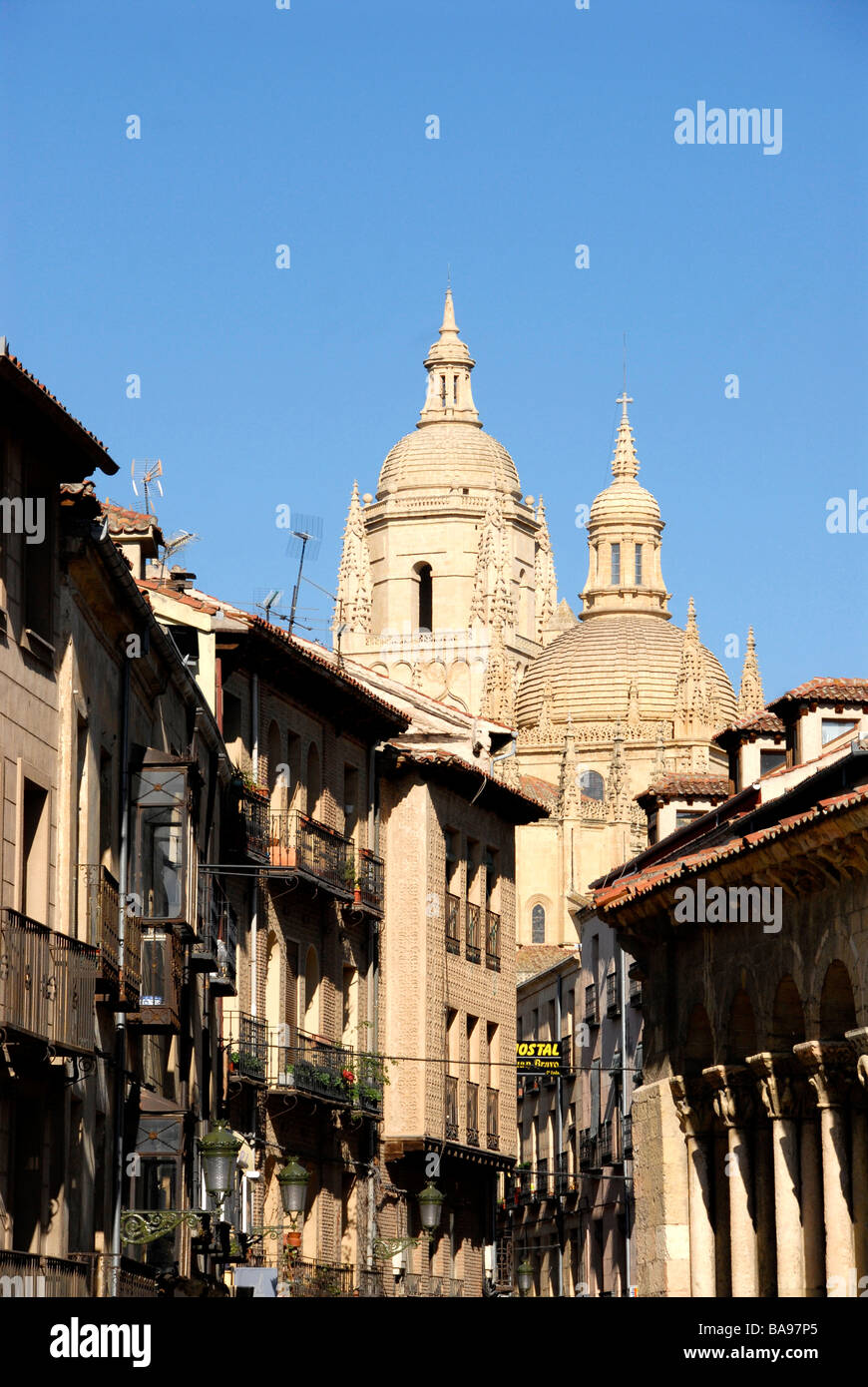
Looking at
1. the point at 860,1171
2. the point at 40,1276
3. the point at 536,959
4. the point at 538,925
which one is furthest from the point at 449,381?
the point at 40,1276

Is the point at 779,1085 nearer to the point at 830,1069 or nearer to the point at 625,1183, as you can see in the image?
the point at 830,1069

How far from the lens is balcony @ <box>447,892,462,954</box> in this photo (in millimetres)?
52656

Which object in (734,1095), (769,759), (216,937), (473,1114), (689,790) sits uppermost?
(689,790)

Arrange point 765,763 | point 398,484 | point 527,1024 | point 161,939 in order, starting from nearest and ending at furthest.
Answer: point 161,939 → point 765,763 → point 527,1024 → point 398,484

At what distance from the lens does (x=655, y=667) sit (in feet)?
514

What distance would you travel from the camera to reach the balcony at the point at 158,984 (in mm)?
A: 29094

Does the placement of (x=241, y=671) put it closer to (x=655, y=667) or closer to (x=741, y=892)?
(x=741, y=892)

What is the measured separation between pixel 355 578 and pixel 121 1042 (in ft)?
488

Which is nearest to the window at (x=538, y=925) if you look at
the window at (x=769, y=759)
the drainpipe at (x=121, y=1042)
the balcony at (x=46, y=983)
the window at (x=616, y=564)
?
Result: the window at (x=616, y=564)

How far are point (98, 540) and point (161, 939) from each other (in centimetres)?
609

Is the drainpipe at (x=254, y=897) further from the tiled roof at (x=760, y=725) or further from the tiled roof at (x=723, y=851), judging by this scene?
the tiled roof at (x=760, y=725)

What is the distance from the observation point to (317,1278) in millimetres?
43438

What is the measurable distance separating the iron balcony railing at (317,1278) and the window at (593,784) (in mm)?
105635
